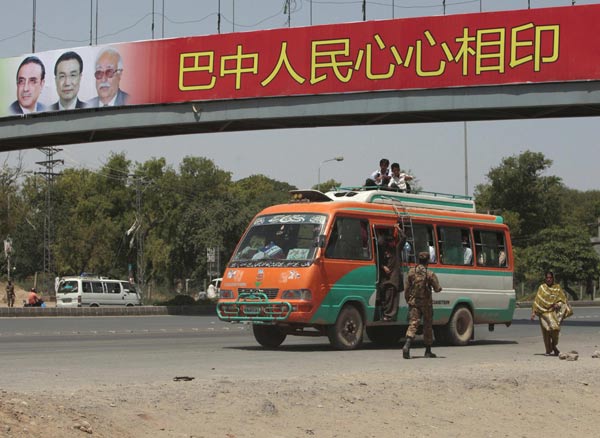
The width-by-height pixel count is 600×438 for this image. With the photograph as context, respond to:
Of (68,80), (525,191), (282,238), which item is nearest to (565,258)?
(525,191)

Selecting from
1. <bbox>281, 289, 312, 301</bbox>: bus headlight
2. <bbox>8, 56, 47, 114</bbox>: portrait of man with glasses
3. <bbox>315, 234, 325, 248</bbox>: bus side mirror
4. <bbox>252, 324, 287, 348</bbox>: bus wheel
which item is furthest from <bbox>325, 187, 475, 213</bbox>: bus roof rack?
<bbox>8, 56, 47, 114</bbox>: portrait of man with glasses

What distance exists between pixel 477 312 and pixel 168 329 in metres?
10.2

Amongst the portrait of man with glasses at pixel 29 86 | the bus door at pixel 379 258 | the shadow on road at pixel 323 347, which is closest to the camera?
the shadow on road at pixel 323 347

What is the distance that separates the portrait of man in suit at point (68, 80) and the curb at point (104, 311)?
24.2 ft

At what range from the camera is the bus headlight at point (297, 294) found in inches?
726

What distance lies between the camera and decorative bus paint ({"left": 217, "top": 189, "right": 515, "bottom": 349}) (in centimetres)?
1867

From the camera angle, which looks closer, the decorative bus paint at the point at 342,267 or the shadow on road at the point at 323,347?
the decorative bus paint at the point at 342,267

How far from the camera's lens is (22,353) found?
17656mm

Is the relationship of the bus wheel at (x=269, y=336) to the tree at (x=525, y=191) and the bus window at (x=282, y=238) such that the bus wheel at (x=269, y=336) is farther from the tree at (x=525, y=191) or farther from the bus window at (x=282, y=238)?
the tree at (x=525, y=191)

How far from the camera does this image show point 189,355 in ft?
56.9

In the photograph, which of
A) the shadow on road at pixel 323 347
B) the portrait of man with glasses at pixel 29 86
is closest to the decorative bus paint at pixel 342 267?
the shadow on road at pixel 323 347

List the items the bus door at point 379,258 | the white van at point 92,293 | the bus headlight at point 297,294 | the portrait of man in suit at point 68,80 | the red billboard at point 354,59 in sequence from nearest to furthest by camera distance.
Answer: the bus headlight at point 297,294 → the bus door at point 379,258 → the red billboard at point 354,59 → the portrait of man in suit at point 68,80 → the white van at point 92,293

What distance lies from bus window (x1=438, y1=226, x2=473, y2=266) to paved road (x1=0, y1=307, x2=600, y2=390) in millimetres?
1759

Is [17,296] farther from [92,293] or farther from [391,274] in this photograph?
[391,274]
